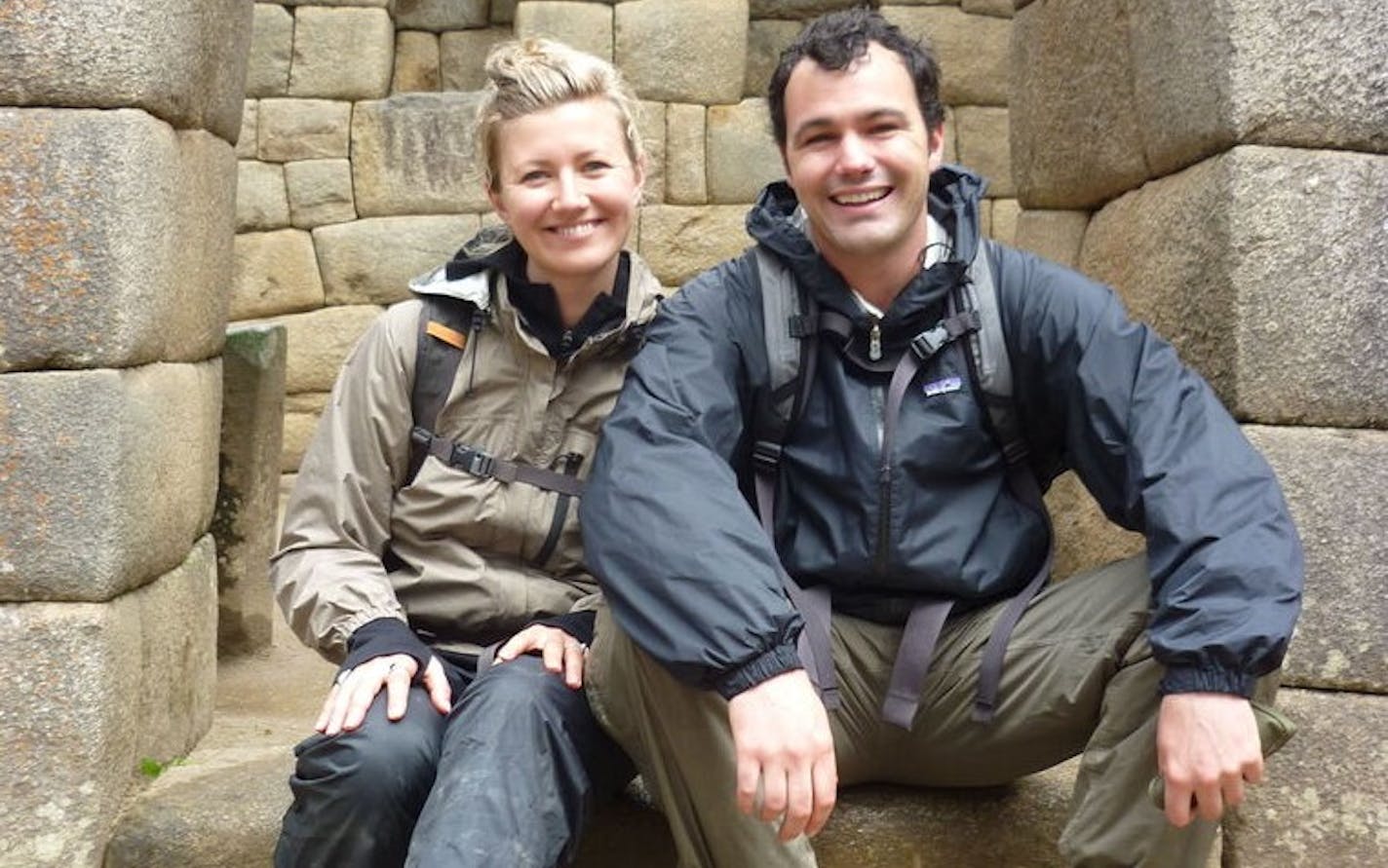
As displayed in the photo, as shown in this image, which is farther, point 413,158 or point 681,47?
point 413,158

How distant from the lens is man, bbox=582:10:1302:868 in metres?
2.31

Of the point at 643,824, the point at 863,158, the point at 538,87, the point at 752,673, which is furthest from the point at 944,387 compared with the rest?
the point at 643,824

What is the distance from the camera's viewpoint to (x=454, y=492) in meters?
2.79

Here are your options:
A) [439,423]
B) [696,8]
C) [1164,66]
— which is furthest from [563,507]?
[696,8]

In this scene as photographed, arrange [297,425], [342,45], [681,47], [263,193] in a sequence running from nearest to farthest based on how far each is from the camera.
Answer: [681,47] → [342,45] → [297,425] → [263,193]

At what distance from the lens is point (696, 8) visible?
8125mm

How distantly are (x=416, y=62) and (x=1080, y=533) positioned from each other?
6.30 m

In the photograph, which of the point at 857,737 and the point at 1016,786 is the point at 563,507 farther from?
the point at 1016,786

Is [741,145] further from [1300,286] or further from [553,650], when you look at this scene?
[553,650]

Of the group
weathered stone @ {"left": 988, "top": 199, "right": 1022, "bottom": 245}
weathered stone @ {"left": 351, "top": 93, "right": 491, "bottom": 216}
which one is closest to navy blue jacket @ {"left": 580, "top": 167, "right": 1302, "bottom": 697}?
weathered stone @ {"left": 351, "top": 93, "right": 491, "bottom": 216}

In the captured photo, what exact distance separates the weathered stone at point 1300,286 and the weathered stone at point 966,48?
18.5 ft

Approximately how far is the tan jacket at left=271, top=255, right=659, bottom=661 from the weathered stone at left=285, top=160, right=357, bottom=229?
6116mm

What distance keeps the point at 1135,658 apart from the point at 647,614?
824 millimetres

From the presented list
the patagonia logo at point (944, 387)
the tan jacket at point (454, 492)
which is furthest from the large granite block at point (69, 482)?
the patagonia logo at point (944, 387)
